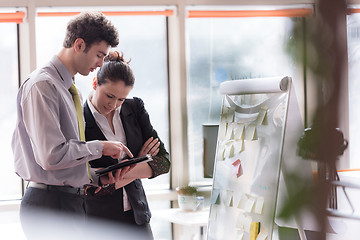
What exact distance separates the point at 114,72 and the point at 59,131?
0.58 metres

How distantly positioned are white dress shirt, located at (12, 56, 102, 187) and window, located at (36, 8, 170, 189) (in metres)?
1.96

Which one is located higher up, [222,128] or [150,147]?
[222,128]

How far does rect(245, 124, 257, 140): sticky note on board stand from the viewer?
2350mm

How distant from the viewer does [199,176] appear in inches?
17.0

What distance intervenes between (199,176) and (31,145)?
1592 mm

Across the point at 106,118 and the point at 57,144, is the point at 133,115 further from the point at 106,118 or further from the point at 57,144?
the point at 57,144

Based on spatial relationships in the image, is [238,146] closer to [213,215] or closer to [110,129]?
[213,215]

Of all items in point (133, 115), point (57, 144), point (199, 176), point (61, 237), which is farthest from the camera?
point (133, 115)

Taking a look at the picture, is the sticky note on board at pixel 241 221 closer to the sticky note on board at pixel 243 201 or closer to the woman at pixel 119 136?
the sticky note on board at pixel 243 201

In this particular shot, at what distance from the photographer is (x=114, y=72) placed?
230 centimetres

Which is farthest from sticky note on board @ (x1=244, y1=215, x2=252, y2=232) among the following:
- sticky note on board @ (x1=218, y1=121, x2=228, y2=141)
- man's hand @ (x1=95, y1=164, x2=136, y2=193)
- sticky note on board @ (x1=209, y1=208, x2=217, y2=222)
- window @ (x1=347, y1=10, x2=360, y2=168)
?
window @ (x1=347, y1=10, x2=360, y2=168)

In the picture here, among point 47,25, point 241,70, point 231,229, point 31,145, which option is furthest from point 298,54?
point 47,25

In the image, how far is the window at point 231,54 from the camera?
10.5 inches

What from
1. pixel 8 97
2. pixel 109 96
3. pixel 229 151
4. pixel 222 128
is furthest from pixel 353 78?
pixel 8 97
